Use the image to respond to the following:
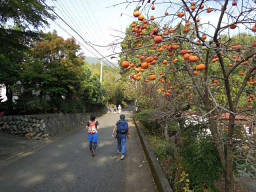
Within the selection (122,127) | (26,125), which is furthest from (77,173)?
(26,125)

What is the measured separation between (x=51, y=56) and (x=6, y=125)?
171 inches

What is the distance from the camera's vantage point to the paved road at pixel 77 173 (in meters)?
3.70

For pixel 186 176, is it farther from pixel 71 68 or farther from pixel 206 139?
pixel 71 68

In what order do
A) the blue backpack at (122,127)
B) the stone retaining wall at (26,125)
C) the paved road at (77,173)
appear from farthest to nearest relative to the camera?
the stone retaining wall at (26,125) → the blue backpack at (122,127) → the paved road at (77,173)

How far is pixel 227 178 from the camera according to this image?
8.42 feet

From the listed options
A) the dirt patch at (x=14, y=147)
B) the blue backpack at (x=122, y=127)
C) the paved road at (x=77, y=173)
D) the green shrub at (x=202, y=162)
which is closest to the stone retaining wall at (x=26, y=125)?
the dirt patch at (x=14, y=147)

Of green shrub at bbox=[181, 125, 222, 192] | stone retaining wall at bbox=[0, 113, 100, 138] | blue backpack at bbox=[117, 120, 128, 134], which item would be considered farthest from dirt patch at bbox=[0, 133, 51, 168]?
green shrub at bbox=[181, 125, 222, 192]

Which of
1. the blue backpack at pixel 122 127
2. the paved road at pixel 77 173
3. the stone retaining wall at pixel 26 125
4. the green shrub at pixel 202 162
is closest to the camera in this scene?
the green shrub at pixel 202 162

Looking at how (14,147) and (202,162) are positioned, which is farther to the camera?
(14,147)

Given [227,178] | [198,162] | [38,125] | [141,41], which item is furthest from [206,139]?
[38,125]

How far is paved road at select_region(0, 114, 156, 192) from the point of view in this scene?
12.1ft

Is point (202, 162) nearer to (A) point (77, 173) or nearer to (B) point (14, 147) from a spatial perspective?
(A) point (77, 173)

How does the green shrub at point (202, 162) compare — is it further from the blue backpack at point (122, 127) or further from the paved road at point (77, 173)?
the blue backpack at point (122, 127)

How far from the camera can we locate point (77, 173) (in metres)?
4.43
